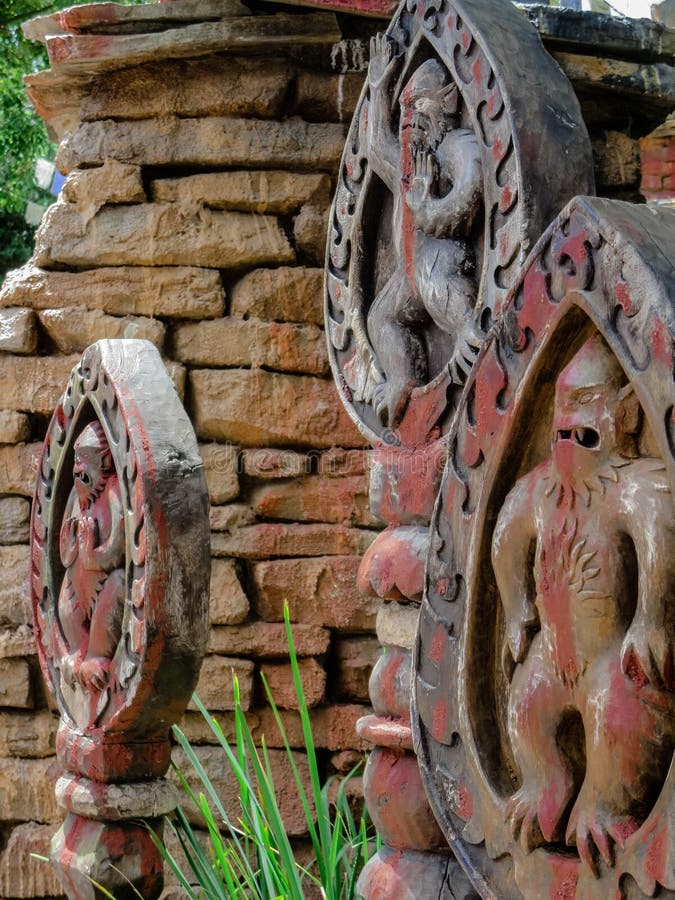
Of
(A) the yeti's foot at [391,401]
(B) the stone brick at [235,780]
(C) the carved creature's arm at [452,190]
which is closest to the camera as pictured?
(C) the carved creature's arm at [452,190]

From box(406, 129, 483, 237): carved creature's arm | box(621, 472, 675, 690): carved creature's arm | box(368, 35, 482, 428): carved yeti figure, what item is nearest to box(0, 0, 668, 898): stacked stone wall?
box(368, 35, 482, 428): carved yeti figure

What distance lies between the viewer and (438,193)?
2.22m

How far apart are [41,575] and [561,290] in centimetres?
159

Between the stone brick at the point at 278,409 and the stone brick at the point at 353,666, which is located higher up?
the stone brick at the point at 278,409

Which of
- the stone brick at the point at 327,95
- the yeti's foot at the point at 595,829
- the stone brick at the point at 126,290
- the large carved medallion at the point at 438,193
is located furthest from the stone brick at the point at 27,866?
the yeti's foot at the point at 595,829

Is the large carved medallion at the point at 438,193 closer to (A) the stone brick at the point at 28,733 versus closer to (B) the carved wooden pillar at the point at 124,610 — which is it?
(B) the carved wooden pillar at the point at 124,610

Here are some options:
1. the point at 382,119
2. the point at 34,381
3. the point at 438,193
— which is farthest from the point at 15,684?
the point at 438,193

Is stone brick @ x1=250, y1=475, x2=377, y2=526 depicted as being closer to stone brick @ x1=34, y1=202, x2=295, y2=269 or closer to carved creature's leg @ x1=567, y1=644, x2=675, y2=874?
stone brick @ x1=34, y1=202, x2=295, y2=269

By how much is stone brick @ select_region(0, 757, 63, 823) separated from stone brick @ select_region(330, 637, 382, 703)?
2.87ft

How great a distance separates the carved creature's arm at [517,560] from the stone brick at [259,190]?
2.27 metres

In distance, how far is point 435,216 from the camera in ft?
7.20

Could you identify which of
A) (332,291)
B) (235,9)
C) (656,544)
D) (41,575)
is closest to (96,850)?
(41,575)

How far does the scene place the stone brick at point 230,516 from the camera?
3.69 meters

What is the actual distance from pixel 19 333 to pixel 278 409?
85 cm
